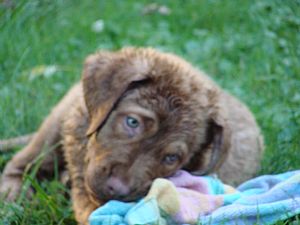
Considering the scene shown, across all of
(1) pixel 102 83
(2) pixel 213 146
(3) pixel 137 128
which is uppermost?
(1) pixel 102 83

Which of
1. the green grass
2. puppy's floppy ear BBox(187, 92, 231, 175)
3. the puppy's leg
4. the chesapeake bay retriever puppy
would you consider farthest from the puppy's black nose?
the puppy's leg

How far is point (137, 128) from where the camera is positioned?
13.9ft

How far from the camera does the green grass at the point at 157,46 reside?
16.7 feet

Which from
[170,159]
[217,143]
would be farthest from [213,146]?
[170,159]

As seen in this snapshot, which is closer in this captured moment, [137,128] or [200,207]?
[200,207]

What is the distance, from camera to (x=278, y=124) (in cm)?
568

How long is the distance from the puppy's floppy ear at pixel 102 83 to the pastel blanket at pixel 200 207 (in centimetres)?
58

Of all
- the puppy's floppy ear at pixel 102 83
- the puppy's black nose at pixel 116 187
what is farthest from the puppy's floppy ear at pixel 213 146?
the puppy's black nose at pixel 116 187

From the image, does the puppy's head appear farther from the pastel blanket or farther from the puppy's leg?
the puppy's leg

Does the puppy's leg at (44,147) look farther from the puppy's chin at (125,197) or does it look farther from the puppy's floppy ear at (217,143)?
the puppy's chin at (125,197)

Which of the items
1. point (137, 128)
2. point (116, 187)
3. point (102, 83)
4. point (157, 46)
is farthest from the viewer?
point (157, 46)

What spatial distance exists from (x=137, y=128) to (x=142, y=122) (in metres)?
0.05

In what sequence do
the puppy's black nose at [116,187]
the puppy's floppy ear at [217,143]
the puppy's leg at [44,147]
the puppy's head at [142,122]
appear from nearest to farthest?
the puppy's black nose at [116,187], the puppy's head at [142,122], the puppy's floppy ear at [217,143], the puppy's leg at [44,147]

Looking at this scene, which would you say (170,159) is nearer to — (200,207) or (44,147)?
(200,207)
